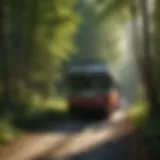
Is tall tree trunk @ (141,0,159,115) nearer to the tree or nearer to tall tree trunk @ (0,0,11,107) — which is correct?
the tree

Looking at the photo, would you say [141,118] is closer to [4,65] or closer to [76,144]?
[76,144]

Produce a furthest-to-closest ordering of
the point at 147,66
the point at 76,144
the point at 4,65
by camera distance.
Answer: the point at 4,65
the point at 147,66
the point at 76,144

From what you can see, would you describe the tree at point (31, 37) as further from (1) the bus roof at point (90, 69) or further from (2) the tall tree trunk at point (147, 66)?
(2) the tall tree trunk at point (147, 66)

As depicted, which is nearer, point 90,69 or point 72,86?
point 72,86

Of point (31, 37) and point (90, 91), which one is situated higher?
point (31, 37)

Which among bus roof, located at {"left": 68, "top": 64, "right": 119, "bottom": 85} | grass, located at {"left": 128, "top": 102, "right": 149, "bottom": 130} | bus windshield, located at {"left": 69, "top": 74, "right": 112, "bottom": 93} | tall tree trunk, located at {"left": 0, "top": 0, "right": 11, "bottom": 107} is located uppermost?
tall tree trunk, located at {"left": 0, "top": 0, "right": 11, "bottom": 107}

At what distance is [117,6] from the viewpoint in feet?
55.0

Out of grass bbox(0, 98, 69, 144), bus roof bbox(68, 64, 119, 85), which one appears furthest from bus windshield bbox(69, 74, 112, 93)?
grass bbox(0, 98, 69, 144)

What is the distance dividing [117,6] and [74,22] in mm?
6563

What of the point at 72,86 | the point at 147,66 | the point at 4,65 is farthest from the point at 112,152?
the point at 72,86

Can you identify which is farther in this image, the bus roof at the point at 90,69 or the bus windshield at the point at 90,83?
the bus roof at the point at 90,69

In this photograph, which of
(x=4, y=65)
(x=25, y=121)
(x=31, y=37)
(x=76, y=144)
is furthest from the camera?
(x=31, y=37)

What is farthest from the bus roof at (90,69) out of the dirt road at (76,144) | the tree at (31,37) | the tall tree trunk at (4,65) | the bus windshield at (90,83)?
the dirt road at (76,144)

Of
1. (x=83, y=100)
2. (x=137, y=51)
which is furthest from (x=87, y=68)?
(x=137, y=51)
